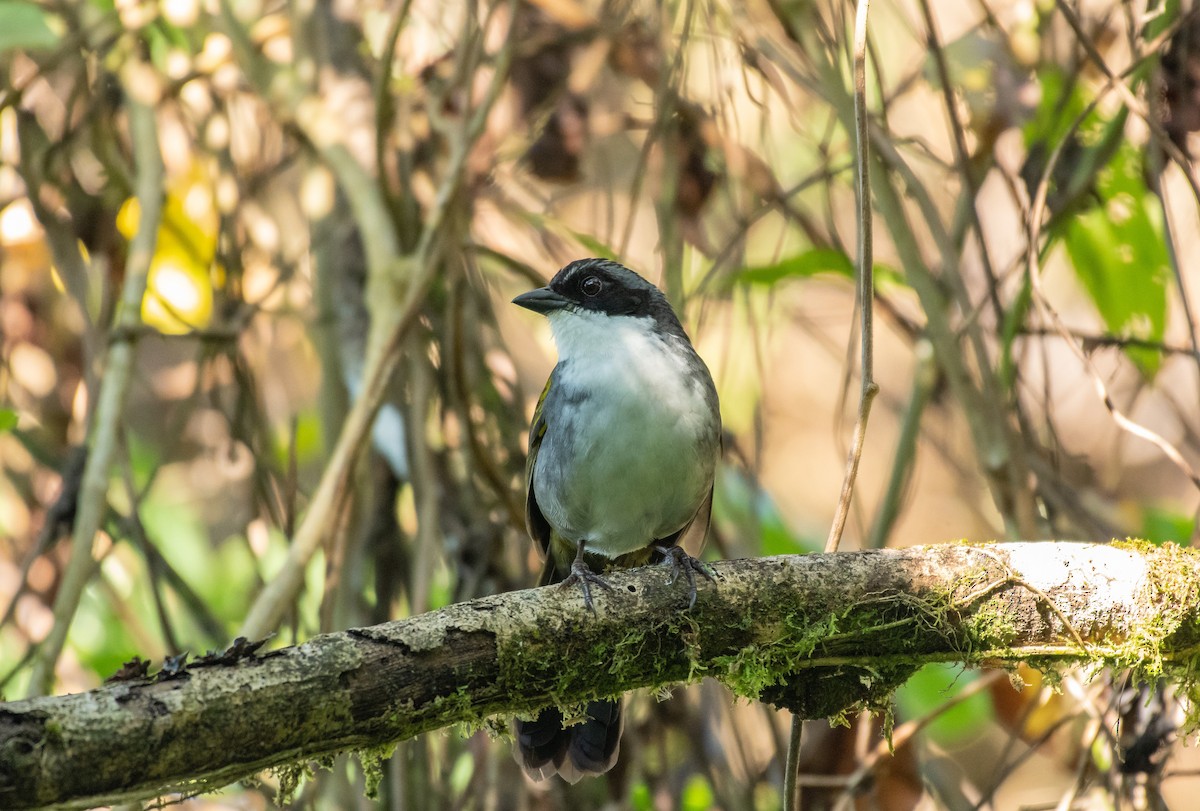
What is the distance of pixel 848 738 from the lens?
13.0 feet

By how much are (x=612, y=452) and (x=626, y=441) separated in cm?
6

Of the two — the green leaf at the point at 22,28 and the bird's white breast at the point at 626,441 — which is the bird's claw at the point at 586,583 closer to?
the bird's white breast at the point at 626,441

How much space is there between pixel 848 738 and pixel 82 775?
9.09 ft

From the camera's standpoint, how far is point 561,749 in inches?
134

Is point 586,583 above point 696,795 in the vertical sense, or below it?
above

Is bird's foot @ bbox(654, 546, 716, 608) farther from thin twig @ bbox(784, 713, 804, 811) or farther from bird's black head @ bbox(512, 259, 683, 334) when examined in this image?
bird's black head @ bbox(512, 259, 683, 334)

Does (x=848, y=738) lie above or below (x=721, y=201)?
below

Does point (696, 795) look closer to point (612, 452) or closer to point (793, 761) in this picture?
point (612, 452)

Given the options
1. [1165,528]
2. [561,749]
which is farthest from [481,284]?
[1165,528]

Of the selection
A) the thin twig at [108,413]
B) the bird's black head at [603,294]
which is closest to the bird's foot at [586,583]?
the bird's black head at [603,294]

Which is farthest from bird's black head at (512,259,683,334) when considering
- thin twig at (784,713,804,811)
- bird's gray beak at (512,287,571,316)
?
thin twig at (784,713,804,811)

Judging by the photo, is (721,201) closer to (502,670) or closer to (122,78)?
(122,78)

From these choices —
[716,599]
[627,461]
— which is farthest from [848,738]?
→ [716,599]

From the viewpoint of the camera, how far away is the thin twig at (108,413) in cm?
332
